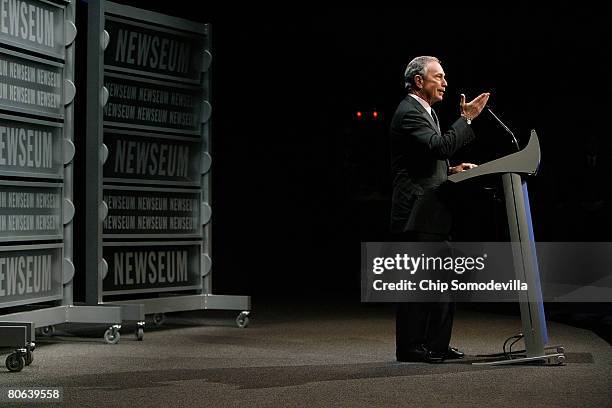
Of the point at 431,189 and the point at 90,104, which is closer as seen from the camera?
the point at 431,189

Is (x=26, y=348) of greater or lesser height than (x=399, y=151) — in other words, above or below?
below

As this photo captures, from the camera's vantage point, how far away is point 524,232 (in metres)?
4.49

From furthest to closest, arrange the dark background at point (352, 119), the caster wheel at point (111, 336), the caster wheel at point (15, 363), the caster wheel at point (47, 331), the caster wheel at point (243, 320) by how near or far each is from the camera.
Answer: the dark background at point (352, 119), the caster wheel at point (243, 320), the caster wheel at point (47, 331), the caster wheel at point (111, 336), the caster wheel at point (15, 363)

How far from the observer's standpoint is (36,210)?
5312mm

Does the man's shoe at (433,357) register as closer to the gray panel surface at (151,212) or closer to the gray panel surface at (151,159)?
the gray panel surface at (151,212)

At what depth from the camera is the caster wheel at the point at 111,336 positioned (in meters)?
5.52

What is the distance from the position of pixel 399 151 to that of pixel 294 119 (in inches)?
379

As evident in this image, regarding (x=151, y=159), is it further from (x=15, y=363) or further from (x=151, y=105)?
(x=15, y=363)

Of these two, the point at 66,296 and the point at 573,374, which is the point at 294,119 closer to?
the point at 66,296

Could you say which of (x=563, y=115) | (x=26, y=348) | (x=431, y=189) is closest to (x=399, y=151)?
(x=431, y=189)

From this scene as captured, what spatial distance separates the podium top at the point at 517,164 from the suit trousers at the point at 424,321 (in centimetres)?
37

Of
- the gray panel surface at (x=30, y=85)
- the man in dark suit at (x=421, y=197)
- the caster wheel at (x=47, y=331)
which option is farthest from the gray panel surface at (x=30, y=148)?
the man in dark suit at (x=421, y=197)

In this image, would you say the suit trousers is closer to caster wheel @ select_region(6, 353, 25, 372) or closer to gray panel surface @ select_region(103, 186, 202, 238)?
caster wheel @ select_region(6, 353, 25, 372)

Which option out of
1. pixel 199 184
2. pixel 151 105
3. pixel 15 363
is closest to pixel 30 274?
Answer: pixel 15 363
